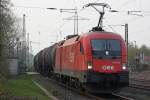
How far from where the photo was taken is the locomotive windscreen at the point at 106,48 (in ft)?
73.5

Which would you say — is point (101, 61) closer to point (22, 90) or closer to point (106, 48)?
point (106, 48)

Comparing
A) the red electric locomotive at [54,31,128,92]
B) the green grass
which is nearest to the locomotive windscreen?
the red electric locomotive at [54,31,128,92]

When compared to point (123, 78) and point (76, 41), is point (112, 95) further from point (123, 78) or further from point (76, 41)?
point (76, 41)

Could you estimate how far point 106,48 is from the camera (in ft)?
74.6

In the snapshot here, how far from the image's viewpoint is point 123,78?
2200cm

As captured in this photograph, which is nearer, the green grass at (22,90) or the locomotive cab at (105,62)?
the green grass at (22,90)

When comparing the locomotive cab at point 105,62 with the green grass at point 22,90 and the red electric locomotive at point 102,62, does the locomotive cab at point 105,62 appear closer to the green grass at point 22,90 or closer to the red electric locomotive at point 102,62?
the red electric locomotive at point 102,62

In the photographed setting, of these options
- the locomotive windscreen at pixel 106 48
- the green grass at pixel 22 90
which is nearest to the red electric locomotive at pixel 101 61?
the locomotive windscreen at pixel 106 48

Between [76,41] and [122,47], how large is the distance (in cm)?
323

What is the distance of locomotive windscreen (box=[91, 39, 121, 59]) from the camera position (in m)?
22.4

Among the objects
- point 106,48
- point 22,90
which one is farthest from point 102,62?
point 22,90

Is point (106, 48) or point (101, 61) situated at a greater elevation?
point (106, 48)

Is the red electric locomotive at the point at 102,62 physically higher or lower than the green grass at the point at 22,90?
higher

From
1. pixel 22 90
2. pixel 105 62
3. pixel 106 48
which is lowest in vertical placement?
pixel 22 90
